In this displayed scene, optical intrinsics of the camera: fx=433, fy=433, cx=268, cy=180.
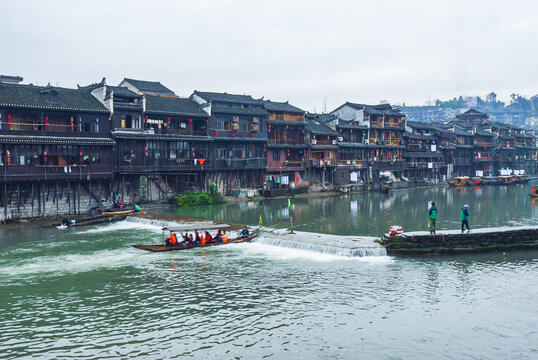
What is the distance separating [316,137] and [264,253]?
4504cm

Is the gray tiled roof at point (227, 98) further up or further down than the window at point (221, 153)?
further up

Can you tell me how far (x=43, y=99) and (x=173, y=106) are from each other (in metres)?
15.1

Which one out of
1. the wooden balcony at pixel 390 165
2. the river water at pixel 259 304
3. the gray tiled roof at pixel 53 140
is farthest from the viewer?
the wooden balcony at pixel 390 165

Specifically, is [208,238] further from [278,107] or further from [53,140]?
[278,107]

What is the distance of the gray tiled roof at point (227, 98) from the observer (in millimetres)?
58688

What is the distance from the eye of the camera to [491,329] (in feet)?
53.0

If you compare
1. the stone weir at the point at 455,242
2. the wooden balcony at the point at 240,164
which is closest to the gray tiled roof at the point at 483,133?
the wooden balcony at the point at 240,164

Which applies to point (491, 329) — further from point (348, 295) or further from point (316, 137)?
point (316, 137)

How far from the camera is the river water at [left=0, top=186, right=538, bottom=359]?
15.0 metres

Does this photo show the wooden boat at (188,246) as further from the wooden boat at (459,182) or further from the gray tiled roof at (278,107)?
the wooden boat at (459,182)

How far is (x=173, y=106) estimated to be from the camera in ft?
176

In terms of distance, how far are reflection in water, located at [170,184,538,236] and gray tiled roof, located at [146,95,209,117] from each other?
11807 mm

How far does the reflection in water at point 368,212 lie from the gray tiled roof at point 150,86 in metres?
22.0

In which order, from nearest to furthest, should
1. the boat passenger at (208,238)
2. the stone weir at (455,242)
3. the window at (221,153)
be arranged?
1. the stone weir at (455,242)
2. the boat passenger at (208,238)
3. the window at (221,153)
